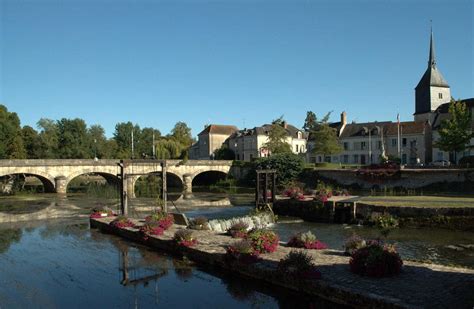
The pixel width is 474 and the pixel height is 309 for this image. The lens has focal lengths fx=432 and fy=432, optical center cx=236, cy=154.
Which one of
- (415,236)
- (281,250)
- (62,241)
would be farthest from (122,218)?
(415,236)

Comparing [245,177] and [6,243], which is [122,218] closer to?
[6,243]

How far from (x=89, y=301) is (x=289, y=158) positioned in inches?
1546

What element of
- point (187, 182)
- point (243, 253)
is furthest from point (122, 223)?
point (187, 182)

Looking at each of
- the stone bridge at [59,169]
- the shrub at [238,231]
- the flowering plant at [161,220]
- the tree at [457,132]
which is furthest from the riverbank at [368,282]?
the tree at [457,132]

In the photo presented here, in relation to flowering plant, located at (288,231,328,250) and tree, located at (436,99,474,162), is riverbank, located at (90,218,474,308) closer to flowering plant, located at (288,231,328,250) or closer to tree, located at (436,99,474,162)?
flowering plant, located at (288,231,328,250)

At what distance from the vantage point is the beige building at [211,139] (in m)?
79.2

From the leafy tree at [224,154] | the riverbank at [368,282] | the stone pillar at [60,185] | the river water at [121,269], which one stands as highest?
the leafy tree at [224,154]

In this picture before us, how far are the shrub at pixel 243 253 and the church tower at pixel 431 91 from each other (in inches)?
2219

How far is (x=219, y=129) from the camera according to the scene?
3219 inches

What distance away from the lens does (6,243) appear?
62.8 ft

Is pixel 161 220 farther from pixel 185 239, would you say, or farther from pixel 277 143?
pixel 277 143

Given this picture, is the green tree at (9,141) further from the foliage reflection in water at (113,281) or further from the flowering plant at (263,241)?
the flowering plant at (263,241)

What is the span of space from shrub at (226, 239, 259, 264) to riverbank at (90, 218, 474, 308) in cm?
21

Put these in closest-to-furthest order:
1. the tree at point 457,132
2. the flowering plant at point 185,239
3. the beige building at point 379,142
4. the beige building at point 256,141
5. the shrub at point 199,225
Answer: the flowering plant at point 185,239, the shrub at point 199,225, the tree at point 457,132, the beige building at point 379,142, the beige building at point 256,141
